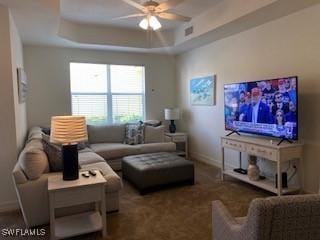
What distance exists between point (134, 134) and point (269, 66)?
282 cm

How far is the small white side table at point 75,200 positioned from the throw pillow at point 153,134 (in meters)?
2.73

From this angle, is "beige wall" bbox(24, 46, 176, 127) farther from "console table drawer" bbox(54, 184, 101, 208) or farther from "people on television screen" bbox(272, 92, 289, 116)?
"people on television screen" bbox(272, 92, 289, 116)

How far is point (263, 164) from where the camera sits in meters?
4.08

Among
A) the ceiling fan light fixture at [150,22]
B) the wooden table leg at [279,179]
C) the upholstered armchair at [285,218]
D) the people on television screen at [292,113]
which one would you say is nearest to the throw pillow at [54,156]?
the ceiling fan light fixture at [150,22]

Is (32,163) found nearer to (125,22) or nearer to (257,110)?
(257,110)

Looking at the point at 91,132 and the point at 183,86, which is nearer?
the point at 91,132

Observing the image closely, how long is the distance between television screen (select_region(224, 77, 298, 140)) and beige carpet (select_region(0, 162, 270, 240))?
92 centimetres

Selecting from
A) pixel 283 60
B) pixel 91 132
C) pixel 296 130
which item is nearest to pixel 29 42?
pixel 91 132

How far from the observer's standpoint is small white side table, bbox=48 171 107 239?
239 centimetres

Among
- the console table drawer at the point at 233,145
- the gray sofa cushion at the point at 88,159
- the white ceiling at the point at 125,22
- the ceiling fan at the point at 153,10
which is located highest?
the white ceiling at the point at 125,22

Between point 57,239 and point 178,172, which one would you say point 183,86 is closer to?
point 178,172

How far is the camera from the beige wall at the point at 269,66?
3354mm

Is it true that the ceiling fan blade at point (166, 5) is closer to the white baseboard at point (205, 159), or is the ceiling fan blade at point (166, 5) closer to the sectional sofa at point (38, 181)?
the sectional sofa at point (38, 181)

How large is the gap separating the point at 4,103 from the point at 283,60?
3719 mm
